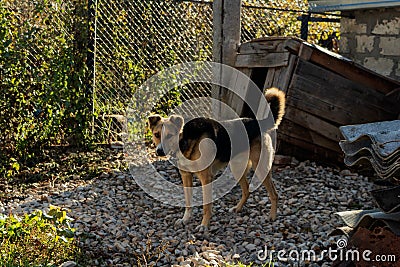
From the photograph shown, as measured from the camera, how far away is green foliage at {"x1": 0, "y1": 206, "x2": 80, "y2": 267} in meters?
3.93

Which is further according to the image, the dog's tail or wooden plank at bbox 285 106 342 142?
wooden plank at bbox 285 106 342 142

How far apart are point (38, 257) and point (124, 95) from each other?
4183 mm

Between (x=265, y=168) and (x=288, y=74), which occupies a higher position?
(x=288, y=74)

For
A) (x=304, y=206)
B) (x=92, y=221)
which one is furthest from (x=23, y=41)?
(x=304, y=206)

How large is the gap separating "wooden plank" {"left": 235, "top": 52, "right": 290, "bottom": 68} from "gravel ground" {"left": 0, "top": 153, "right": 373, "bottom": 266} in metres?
1.20

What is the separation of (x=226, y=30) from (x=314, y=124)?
173 centimetres

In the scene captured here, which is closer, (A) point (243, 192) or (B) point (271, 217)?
(B) point (271, 217)

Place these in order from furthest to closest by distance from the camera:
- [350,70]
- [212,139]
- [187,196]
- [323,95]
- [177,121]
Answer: [350,70] < [323,95] < [187,196] < [212,139] < [177,121]

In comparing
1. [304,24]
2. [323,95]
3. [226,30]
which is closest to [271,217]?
[323,95]

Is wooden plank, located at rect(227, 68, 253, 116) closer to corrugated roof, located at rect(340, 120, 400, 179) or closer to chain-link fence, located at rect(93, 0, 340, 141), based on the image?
chain-link fence, located at rect(93, 0, 340, 141)

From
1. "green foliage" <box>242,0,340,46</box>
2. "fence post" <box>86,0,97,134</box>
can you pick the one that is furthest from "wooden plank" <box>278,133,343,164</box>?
"green foliage" <box>242,0,340,46</box>

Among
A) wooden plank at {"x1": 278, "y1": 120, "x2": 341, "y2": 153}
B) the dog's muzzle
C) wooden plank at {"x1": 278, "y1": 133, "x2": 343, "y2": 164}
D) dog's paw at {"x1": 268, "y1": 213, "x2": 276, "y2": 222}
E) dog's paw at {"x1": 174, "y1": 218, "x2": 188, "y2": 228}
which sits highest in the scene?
the dog's muzzle

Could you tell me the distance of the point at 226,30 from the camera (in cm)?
714

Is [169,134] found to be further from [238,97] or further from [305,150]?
[238,97]
